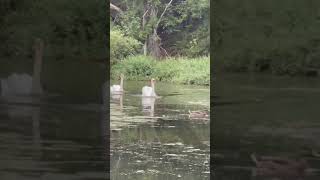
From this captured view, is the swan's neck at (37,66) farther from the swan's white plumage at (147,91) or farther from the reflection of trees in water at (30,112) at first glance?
the swan's white plumage at (147,91)

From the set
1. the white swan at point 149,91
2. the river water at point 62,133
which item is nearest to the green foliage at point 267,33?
the white swan at point 149,91

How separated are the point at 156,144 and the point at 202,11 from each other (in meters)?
0.90

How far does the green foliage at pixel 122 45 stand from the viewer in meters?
3.62

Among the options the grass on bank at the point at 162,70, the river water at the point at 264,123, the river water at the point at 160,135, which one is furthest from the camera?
the grass on bank at the point at 162,70

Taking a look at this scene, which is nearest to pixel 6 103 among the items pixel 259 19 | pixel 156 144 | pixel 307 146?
pixel 156 144

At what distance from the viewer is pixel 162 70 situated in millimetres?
3682

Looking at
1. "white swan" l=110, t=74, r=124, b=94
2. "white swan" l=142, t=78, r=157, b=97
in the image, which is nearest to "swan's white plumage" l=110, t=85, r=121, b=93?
"white swan" l=110, t=74, r=124, b=94

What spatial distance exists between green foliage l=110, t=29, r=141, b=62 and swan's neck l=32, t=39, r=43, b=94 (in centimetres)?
46

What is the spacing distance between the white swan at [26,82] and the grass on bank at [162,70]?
19.0 inches

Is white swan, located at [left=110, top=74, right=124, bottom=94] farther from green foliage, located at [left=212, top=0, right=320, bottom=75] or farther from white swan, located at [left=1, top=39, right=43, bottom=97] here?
green foliage, located at [left=212, top=0, right=320, bottom=75]

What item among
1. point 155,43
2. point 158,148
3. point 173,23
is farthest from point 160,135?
point 173,23

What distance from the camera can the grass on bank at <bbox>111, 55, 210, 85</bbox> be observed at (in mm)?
3617

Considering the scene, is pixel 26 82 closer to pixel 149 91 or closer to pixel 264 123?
pixel 149 91

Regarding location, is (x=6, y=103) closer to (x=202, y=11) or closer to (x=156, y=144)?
(x=156, y=144)
